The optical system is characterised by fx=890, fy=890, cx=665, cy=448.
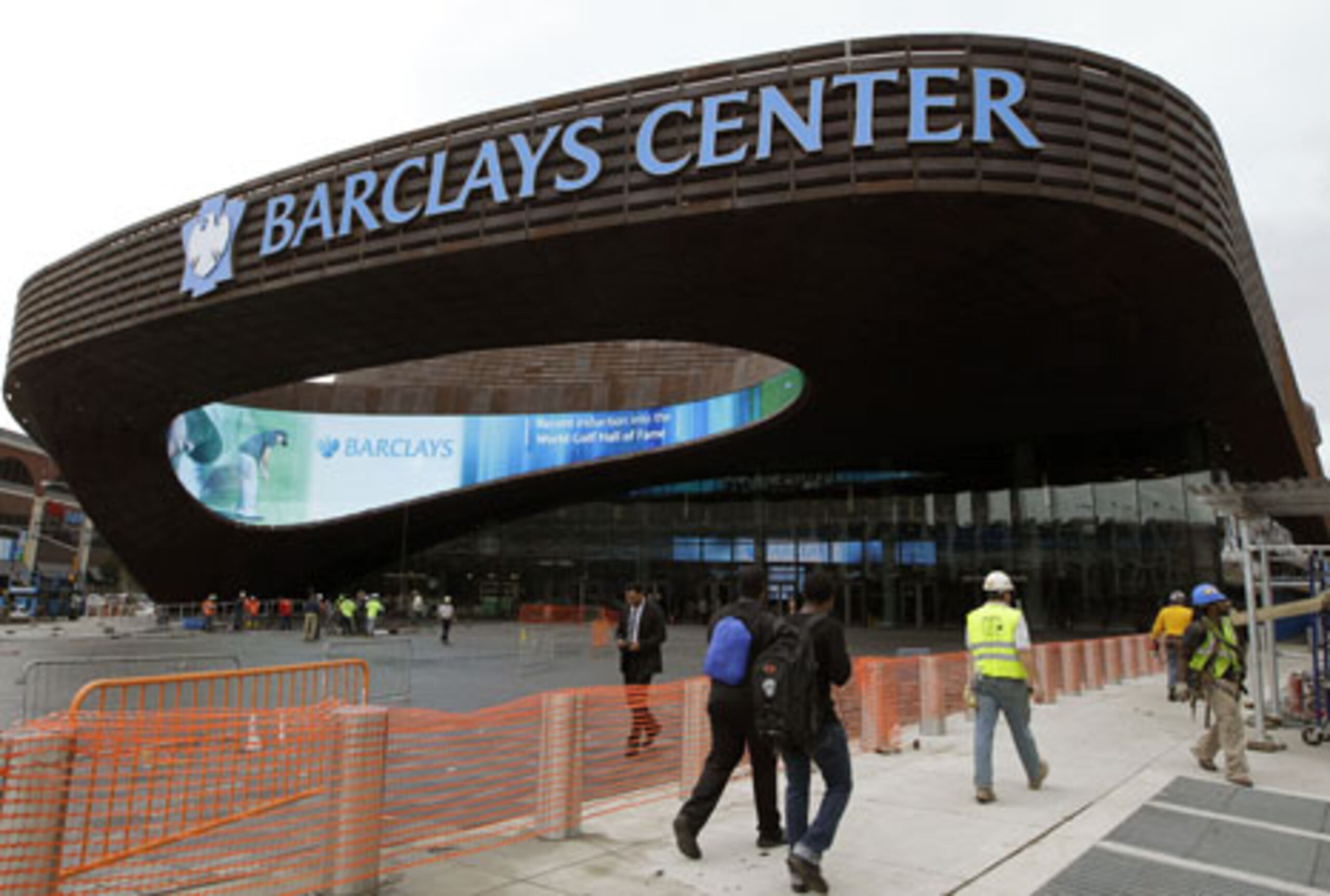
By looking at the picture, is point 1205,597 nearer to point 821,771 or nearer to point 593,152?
point 821,771

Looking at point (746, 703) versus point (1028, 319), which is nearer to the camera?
point (746, 703)

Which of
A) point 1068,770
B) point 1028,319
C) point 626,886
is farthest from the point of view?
point 1028,319

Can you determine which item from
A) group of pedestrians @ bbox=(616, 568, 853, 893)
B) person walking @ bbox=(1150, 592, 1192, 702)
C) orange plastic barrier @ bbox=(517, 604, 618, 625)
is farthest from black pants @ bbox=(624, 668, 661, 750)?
orange plastic barrier @ bbox=(517, 604, 618, 625)

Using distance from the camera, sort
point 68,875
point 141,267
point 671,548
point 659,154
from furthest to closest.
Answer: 1. point 671,548
2. point 141,267
3. point 659,154
4. point 68,875

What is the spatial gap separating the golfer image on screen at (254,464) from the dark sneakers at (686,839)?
38864mm

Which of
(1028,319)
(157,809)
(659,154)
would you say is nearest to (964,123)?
(659,154)

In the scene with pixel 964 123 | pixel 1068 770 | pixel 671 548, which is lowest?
pixel 1068 770

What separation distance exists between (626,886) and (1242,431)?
33133 millimetres

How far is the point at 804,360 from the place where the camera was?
935 inches

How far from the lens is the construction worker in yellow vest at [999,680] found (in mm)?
7137

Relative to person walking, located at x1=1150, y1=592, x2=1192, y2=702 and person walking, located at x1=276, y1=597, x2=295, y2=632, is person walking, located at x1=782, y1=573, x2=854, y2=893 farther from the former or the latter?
person walking, located at x1=276, y1=597, x2=295, y2=632

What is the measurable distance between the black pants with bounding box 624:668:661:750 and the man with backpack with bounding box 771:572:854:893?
2.42 m

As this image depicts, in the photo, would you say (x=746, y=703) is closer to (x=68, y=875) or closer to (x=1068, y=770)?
(x=68, y=875)

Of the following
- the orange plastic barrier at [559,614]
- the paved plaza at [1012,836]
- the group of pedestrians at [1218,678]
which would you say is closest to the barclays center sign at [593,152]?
the group of pedestrians at [1218,678]
